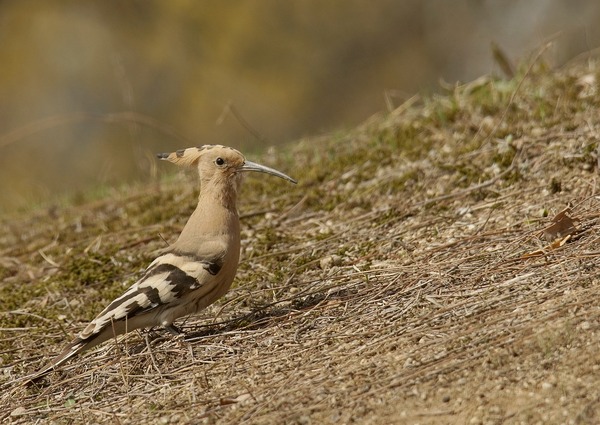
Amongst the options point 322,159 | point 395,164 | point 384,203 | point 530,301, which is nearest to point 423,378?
point 530,301

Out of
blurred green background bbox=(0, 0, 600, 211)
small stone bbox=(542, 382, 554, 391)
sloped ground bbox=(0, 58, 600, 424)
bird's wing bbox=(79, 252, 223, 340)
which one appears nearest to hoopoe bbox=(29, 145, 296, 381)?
bird's wing bbox=(79, 252, 223, 340)

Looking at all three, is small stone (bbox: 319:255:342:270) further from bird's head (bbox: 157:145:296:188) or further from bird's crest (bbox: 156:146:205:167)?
bird's crest (bbox: 156:146:205:167)

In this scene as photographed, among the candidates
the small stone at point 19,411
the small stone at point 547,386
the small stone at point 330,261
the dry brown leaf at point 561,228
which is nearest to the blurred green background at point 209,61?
the small stone at point 330,261

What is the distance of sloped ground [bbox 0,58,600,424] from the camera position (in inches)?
122

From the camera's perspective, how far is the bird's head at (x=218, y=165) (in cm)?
432

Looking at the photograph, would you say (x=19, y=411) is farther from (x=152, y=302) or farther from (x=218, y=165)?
(x=218, y=165)

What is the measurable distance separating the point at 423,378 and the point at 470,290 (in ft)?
2.18

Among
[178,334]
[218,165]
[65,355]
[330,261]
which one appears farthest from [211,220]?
[65,355]

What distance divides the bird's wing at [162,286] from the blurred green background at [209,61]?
8840 mm

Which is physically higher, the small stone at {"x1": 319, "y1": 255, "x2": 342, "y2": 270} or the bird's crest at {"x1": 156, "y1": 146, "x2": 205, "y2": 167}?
the bird's crest at {"x1": 156, "y1": 146, "x2": 205, "y2": 167}

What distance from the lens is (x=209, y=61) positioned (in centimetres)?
1358

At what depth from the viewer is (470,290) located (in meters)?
3.69

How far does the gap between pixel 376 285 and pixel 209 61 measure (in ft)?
32.8

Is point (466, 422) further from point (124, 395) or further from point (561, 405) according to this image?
point (124, 395)
